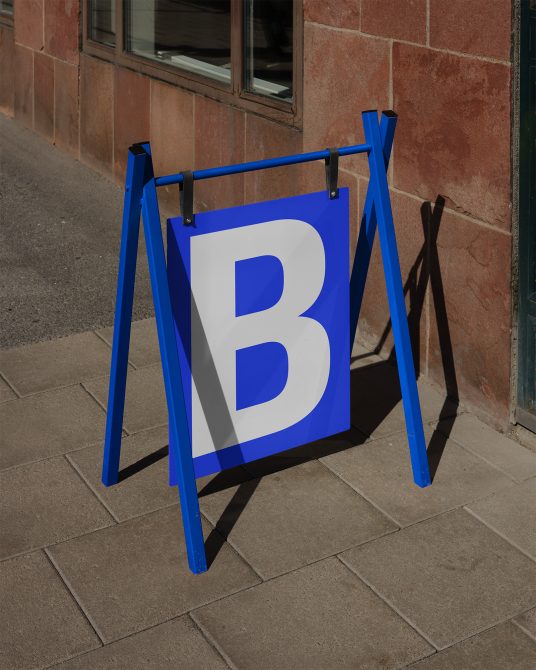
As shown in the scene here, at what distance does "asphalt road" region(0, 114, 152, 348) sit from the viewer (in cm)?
672

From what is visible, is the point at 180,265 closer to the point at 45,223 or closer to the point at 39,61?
the point at 45,223

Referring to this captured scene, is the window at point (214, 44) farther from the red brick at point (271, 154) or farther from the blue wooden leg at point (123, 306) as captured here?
the blue wooden leg at point (123, 306)

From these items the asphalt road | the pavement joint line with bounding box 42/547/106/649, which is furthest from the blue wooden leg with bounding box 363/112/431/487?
the asphalt road

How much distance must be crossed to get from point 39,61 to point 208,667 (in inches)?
297

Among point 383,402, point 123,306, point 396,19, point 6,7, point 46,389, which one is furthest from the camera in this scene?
point 6,7

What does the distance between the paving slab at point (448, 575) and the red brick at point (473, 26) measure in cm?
195

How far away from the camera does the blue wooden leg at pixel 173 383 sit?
13.7 ft

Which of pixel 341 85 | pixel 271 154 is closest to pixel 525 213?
pixel 341 85

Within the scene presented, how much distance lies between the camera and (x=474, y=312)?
5.37 meters

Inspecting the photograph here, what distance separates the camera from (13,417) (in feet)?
18.0

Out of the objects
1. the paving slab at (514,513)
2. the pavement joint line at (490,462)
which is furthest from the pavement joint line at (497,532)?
the pavement joint line at (490,462)

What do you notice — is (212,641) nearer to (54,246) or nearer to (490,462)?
(490,462)

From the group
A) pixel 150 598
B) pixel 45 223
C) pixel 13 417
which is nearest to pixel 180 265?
pixel 150 598

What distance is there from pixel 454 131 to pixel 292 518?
189 cm
